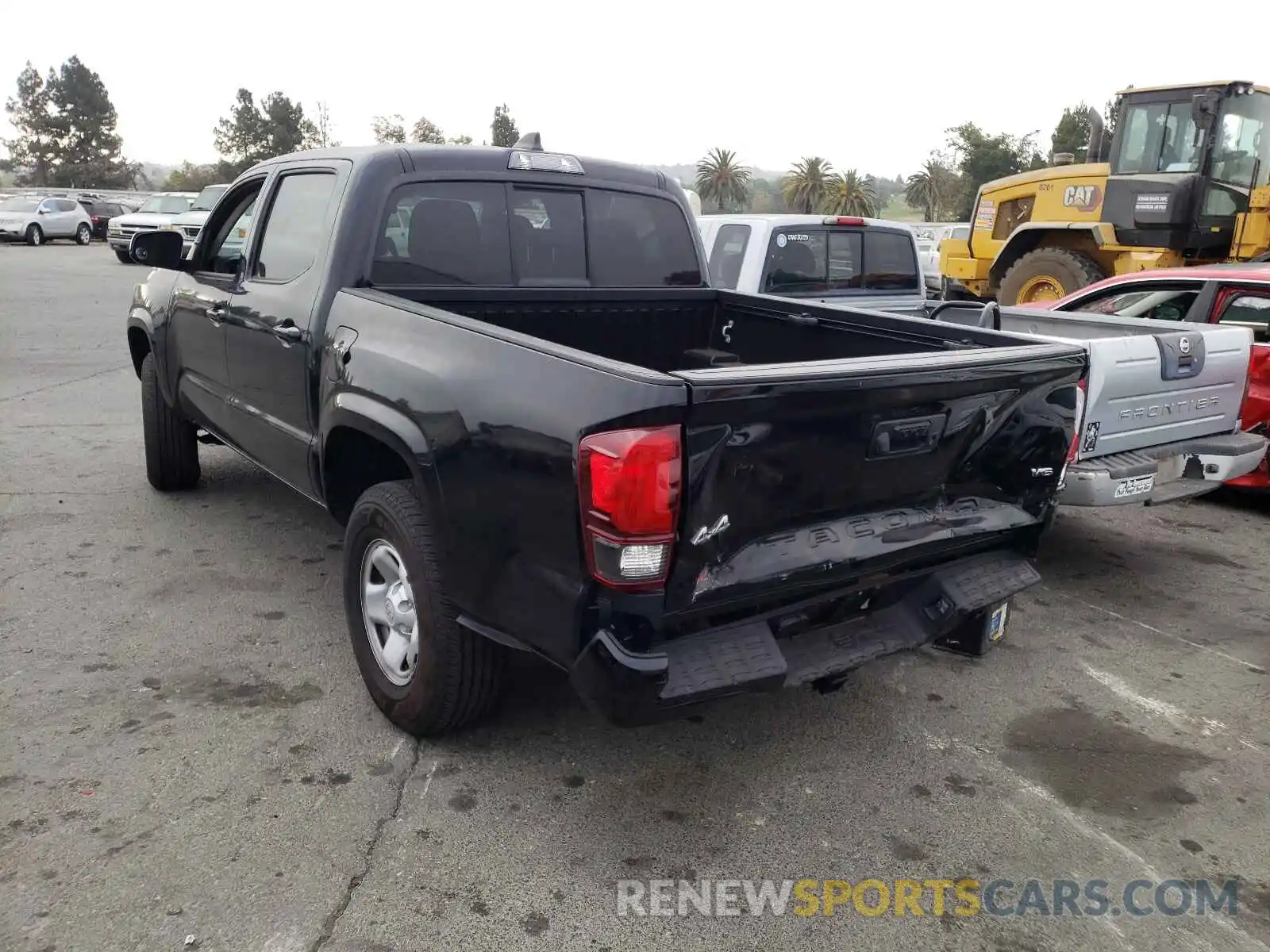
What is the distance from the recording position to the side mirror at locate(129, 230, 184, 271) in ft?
16.6

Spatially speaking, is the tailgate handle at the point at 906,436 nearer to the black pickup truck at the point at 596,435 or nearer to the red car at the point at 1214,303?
the black pickup truck at the point at 596,435

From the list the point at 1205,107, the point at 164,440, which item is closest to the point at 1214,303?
the point at 1205,107

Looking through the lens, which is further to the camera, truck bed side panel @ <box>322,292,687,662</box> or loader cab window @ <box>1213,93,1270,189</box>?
loader cab window @ <box>1213,93,1270,189</box>

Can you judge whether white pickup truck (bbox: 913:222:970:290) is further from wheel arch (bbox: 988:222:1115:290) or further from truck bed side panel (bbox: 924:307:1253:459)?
truck bed side panel (bbox: 924:307:1253:459)

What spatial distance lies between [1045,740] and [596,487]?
219cm

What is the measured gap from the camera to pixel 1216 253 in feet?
39.4

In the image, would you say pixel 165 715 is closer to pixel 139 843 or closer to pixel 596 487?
pixel 139 843

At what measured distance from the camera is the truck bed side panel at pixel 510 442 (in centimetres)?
257

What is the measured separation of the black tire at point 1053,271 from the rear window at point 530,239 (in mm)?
8549

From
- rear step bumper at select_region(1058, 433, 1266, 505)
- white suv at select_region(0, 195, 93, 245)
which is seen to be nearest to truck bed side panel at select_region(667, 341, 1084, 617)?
rear step bumper at select_region(1058, 433, 1266, 505)

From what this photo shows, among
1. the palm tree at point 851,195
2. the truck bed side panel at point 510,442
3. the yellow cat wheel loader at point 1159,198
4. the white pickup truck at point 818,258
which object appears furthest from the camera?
the palm tree at point 851,195

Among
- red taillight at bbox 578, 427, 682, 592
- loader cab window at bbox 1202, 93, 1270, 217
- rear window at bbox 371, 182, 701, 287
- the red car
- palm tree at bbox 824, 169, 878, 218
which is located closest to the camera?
red taillight at bbox 578, 427, 682, 592

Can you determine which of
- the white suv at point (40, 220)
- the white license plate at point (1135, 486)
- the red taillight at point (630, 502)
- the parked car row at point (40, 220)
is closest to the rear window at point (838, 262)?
the white license plate at point (1135, 486)

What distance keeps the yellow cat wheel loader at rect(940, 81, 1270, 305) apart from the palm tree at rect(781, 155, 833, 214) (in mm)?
60421
